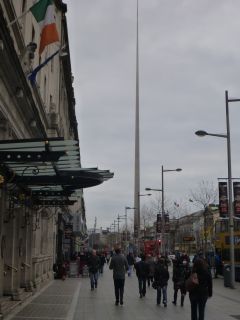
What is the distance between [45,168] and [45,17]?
14.7 ft

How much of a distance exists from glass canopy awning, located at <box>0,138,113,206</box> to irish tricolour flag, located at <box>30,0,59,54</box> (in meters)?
3.97

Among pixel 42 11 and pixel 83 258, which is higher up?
pixel 42 11

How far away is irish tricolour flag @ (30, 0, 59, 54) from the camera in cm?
1495

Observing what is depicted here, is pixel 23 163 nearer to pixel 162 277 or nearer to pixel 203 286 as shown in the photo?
pixel 203 286

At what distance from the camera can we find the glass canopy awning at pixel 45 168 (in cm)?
1114

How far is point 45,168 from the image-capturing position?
13.9 meters

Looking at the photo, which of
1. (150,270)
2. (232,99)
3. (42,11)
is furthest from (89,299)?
(232,99)

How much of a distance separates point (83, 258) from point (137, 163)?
1383 inches

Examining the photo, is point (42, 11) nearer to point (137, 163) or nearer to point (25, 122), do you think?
point (25, 122)

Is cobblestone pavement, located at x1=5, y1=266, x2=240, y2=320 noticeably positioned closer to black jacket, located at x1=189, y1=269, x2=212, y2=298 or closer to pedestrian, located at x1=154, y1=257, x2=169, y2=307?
pedestrian, located at x1=154, y1=257, x2=169, y2=307

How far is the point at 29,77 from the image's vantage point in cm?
1770

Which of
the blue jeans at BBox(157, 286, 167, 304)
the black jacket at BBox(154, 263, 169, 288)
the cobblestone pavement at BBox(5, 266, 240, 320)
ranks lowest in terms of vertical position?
the cobblestone pavement at BBox(5, 266, 240, 320)

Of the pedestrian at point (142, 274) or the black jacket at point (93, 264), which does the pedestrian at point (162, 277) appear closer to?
the pedestrian at point (142, 274)

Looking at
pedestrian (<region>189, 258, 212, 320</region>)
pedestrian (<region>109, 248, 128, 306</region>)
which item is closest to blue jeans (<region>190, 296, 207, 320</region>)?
pedestrian (<region>189, 258, 212, 320</region>)
